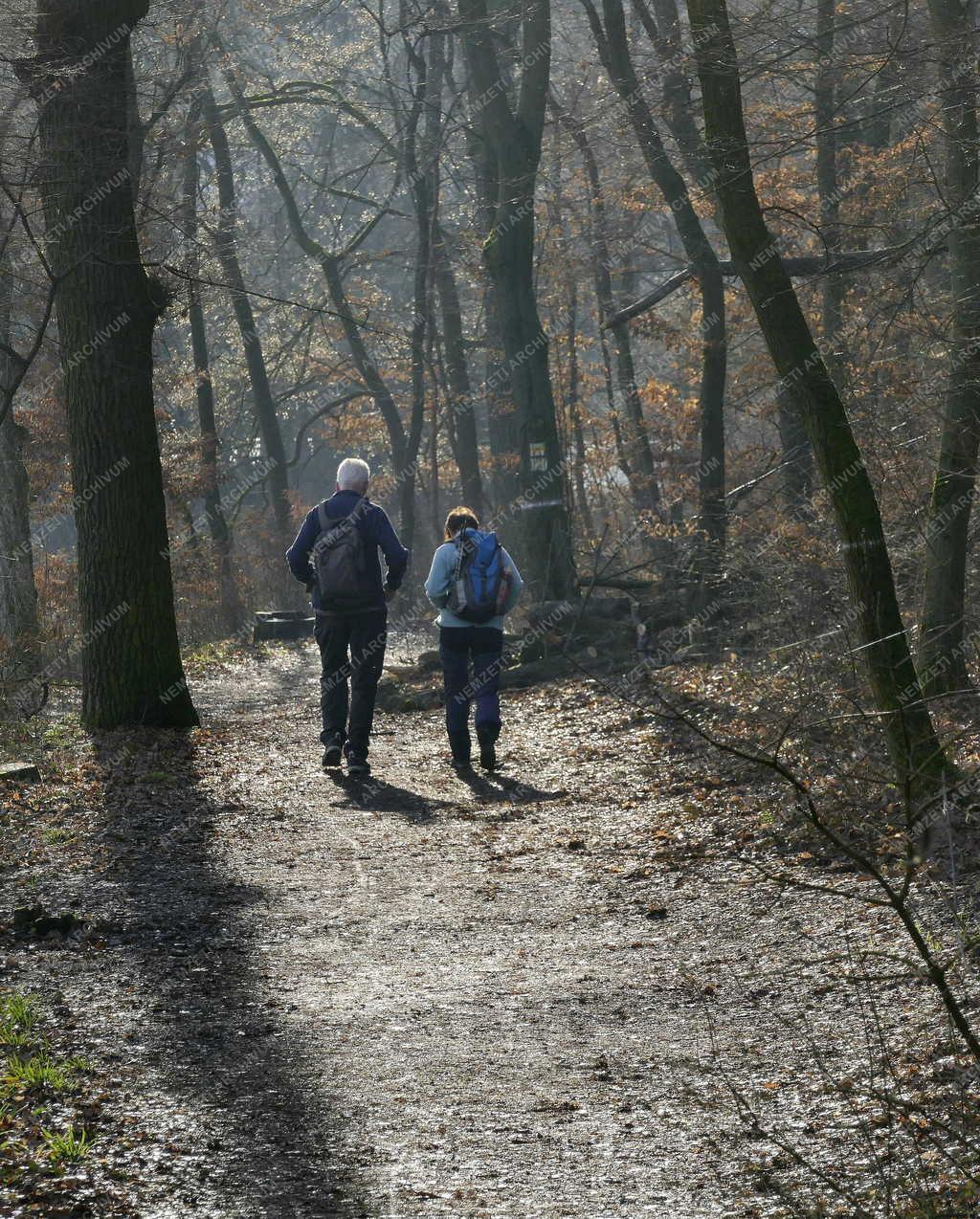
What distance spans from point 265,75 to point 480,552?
65.8 feet

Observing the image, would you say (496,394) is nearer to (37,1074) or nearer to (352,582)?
(352,582)

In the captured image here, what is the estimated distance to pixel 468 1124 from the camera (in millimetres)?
4457

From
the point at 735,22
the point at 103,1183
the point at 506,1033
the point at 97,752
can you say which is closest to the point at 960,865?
the point at 506,1033

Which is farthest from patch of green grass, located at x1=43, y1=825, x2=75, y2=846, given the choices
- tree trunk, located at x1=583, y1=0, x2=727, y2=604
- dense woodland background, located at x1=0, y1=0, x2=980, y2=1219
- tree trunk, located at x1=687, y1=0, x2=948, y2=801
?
tree trunk, located at x1=583, y1=0, x2=727, y2=604

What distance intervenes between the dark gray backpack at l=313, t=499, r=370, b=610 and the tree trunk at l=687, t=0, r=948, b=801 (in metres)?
3.98

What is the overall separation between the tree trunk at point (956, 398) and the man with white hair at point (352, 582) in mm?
3886

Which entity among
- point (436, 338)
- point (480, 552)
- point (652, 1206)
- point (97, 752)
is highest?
point (436, 338)

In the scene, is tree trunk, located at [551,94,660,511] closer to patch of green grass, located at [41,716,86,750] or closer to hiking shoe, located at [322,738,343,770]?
patch of green grass, located at [41,716,86,750]

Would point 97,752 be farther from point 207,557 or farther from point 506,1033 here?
point 207,557

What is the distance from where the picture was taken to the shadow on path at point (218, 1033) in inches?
156

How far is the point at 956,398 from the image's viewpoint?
29.1ft

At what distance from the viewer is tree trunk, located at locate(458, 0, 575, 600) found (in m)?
17.6

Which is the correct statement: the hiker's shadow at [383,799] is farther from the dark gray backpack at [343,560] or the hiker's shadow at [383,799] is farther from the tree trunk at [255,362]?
the tree trunk at [255,362]

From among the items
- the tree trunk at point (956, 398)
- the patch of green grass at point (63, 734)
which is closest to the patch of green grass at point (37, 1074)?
the tree trunk at point (956, 398)
